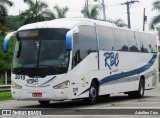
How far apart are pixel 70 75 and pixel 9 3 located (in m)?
42.8

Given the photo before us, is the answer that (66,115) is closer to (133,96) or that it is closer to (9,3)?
(133,96)

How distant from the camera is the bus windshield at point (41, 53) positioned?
1825cm

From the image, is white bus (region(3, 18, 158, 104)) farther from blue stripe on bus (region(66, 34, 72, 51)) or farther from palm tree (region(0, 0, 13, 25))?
palm tree (region(0, 0, 13, 25))

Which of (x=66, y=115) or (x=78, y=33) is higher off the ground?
(x=78, y=33)

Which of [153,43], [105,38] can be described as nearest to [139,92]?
[153,43]

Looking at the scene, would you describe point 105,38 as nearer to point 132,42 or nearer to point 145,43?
point 132,42

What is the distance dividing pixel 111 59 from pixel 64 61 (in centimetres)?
418

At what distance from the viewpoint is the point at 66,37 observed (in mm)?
17734

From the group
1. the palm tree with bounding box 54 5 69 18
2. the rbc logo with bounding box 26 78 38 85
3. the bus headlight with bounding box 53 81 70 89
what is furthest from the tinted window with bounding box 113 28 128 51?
the palm tree with bounding box 54 5 69 18

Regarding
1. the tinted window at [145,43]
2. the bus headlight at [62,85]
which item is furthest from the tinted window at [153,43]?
the bus headlight at [62,85]

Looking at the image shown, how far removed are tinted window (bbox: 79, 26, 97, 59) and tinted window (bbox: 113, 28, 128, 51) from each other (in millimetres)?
2313

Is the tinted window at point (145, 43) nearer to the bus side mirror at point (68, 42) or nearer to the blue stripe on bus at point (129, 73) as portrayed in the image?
the blue stripe on bus at point (129, 73)

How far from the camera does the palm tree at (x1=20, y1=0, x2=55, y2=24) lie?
212 feet

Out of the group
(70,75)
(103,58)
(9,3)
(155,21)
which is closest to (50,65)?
(70,75)
